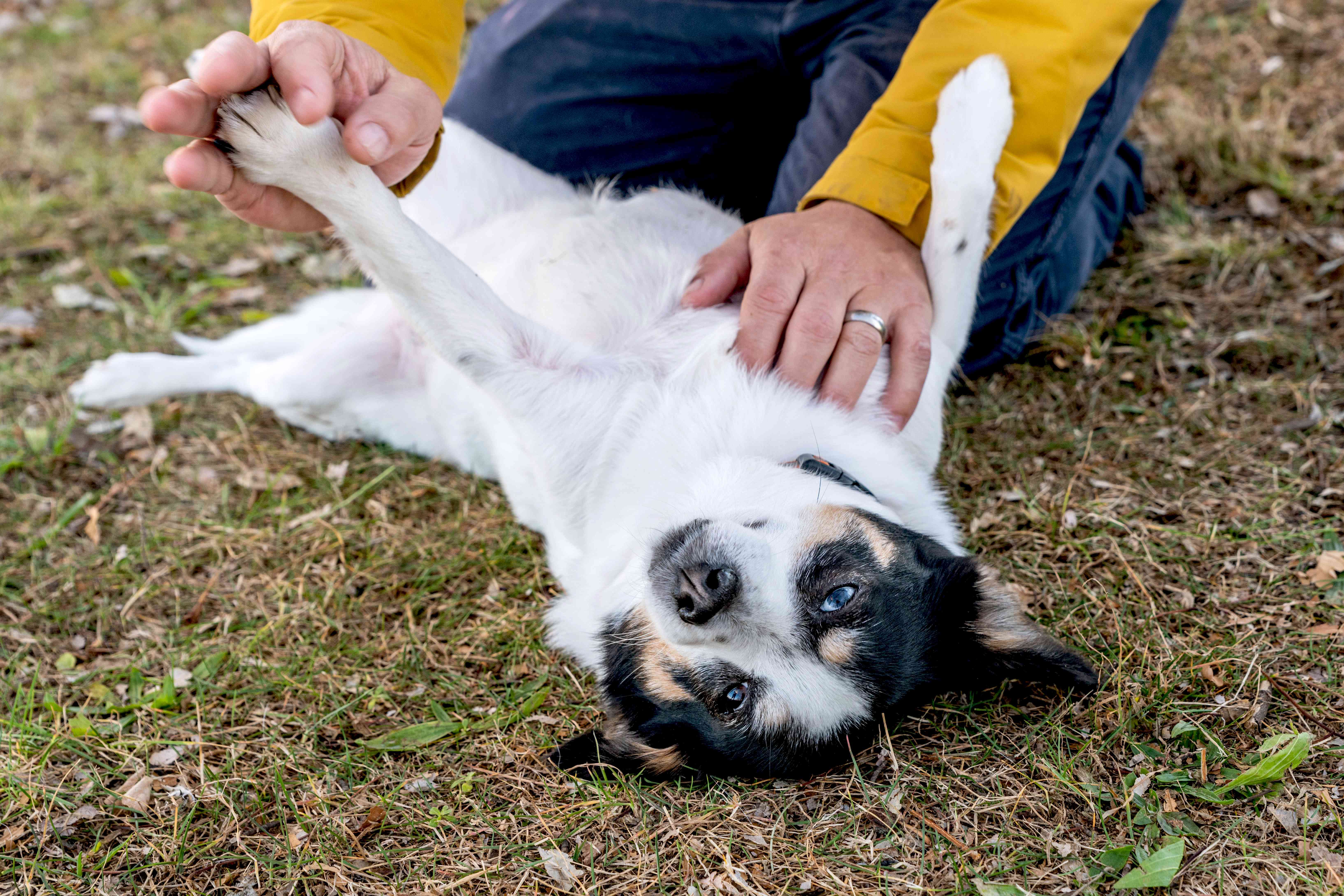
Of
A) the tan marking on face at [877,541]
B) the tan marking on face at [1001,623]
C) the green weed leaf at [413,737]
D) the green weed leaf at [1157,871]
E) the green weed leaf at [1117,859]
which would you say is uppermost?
the tan marking on face at [877,541]

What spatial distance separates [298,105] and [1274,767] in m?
2.73

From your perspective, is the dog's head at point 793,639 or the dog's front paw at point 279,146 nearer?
the dog's front paw at point 279,146

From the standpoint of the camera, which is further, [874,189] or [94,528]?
[94,528]

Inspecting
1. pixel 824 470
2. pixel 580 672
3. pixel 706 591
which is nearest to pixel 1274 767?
pixel 824 470

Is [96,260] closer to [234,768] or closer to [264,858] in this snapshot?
[234,768]

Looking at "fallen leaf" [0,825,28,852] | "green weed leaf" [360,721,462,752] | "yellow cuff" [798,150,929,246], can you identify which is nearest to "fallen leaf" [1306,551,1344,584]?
"yellow cuff" [798,150,929,246]

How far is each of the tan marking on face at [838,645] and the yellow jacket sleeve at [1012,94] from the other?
1.36 meters

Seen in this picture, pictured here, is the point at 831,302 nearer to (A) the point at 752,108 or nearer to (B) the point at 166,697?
(A) the point at 752,108

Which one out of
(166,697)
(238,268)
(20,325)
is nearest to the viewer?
(166,697)

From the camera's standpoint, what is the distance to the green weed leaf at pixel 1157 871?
2109 millimetres

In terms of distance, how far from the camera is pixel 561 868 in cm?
231

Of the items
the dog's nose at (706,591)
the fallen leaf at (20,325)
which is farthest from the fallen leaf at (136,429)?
the dog's nose at (706,591)

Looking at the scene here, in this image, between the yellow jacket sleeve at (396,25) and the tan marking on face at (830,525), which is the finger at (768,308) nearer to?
the tan marking on face at (830,525)

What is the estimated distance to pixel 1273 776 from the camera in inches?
88.9
